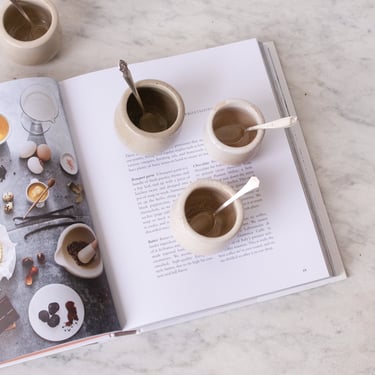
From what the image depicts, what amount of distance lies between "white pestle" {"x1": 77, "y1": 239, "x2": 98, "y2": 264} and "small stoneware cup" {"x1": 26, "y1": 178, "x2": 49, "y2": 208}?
68 millimetres

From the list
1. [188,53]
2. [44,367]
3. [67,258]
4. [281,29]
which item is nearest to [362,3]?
[281,29]

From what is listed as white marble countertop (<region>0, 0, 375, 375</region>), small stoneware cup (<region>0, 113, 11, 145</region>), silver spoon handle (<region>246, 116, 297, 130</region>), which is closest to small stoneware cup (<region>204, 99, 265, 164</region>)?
silver spoon handle (<region>246, 116, 297, 130</region>)

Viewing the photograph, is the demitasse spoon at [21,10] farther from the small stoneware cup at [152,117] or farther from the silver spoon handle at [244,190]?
the silver spoon handle at [244,190]

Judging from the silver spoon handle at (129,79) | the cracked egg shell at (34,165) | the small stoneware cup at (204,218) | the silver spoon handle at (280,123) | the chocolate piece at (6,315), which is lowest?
the chocolate piece at (6,315)

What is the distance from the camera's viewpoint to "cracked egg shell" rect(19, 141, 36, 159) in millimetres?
642

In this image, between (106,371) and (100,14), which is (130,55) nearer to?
(100,14)

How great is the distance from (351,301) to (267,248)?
0.43ft

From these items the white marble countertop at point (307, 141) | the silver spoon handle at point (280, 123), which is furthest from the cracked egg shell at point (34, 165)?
the silver spoon handle at point (280, 123)

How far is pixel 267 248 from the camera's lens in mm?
667

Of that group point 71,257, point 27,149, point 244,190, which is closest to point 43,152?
point 27,149

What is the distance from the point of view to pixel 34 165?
64 centimetres

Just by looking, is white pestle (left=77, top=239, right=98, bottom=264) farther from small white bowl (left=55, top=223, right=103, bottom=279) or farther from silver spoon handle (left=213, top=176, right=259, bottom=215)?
silver spoon handle (left=213, top=176, right=259, bottom=215)

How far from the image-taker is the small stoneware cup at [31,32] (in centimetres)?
64

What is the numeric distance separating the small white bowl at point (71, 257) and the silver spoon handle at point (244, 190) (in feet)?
0.48
